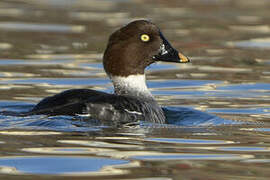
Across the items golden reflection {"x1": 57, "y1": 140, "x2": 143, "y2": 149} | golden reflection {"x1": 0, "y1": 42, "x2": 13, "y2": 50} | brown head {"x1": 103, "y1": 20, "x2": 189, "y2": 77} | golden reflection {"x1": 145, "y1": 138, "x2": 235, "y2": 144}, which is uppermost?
brown head {"x1": 103, "y1": 20, "x2": 189, "y2": 77}

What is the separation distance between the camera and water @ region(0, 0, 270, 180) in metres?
6.28

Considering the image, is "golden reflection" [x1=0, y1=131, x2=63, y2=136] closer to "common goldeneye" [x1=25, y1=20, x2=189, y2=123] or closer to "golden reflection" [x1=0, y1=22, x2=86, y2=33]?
"common goldeneye" [x1=25, y1=20, x2=189, y2=123]

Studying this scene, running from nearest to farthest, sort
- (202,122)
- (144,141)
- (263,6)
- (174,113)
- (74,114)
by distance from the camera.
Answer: (144,141) < (74,114) < (202,122) < (174,113) < (263,6)

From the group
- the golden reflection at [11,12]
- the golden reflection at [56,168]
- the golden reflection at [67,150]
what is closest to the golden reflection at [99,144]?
the golden reflection at [67,150]

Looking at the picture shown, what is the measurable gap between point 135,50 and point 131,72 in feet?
0.79

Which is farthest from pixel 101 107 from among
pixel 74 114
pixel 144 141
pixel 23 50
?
pixel 23 50

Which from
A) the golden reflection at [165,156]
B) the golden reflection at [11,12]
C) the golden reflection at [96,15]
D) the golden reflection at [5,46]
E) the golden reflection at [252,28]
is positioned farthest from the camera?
the golden reflection at [11,12]

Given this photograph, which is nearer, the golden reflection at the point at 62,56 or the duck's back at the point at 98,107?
the duck's back at the point at 98,107

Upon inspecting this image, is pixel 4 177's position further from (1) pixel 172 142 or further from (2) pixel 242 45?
(2) pixel 242 45

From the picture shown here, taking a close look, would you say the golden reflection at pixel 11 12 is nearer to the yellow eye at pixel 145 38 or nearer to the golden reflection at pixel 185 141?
the yellow eye at pixel 145 38

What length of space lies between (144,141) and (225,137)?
0.84 m

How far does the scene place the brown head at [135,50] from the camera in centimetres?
912

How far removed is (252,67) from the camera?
44.0 feet

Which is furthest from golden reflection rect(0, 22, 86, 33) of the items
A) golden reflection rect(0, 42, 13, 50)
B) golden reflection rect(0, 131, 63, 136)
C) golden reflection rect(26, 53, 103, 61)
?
golden reflection rect(0, 131, 63, 136)
